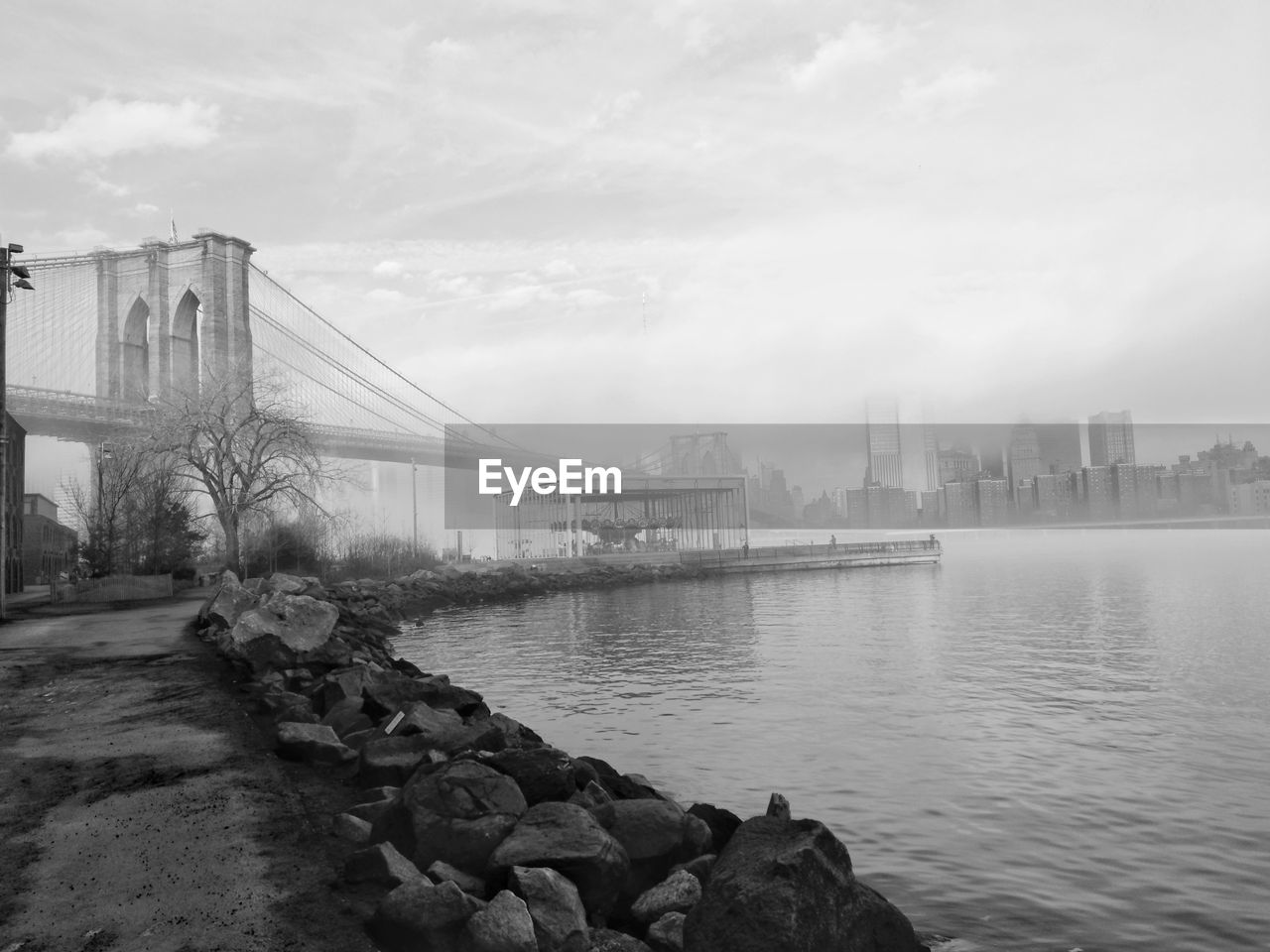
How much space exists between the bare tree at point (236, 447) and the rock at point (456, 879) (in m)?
27.2

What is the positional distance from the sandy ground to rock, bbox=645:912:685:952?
5.78ft

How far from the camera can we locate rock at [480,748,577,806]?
7840 mm

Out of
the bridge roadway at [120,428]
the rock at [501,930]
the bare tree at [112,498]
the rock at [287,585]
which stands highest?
the bridge roadway at [120,428]

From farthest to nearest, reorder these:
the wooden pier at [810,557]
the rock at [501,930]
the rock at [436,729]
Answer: the wooden pier at [810,557], the rock at [436,729], the rock at [501,930]

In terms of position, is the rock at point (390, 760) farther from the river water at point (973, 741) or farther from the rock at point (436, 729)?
the river water at point (973, 741)

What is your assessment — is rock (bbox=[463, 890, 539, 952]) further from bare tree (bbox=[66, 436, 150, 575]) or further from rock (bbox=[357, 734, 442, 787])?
bare tree (bbox=[66, 436, 150, 575])

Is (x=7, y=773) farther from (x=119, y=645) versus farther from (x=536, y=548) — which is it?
(x=536, y=548)

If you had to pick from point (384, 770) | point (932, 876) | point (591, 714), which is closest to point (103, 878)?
point (384, 770)

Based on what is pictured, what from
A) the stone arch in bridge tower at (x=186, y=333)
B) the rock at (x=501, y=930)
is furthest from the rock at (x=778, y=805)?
the stone arch in bridge tower at (x=186, y=333)

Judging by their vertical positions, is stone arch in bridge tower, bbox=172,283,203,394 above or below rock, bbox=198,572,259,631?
above

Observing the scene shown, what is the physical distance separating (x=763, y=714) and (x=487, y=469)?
5430 cm

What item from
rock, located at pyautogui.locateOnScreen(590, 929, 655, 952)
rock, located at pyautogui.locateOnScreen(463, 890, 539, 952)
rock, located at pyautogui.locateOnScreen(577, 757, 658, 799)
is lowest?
rock, located at pyautogui.locateOnScreen(577, 757, 658, 799)

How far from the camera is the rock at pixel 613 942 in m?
5.38

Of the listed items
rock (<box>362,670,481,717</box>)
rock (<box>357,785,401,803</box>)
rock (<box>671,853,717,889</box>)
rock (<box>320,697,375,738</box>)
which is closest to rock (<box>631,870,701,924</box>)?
rock (<box>671,853,717,889</box>)
